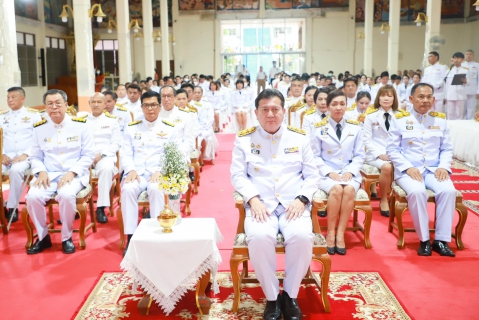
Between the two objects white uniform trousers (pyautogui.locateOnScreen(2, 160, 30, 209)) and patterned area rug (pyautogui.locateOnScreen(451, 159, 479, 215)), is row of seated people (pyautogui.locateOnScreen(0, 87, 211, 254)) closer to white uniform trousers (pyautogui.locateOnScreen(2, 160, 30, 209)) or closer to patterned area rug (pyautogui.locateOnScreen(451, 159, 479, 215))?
white uniform trousers (pyautogui.locateOnScreen(2, 160, 30, 209))

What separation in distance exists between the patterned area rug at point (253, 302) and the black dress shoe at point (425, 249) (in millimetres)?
742

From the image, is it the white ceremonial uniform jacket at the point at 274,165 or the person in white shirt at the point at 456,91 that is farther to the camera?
the person in white shirt at the point at 456,91

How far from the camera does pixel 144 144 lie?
17.2 ft

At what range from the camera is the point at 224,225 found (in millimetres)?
5668

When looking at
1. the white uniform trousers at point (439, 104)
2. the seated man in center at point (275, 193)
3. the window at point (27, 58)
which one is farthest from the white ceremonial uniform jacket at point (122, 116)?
the window at point (27, 58)

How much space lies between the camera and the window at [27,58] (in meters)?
19.4

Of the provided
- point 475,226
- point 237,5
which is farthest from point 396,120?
point 237,5

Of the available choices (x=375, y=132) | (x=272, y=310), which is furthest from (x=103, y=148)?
→ (x=272, y=310)

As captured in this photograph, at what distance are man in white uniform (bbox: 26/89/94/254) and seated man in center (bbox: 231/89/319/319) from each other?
1.94m

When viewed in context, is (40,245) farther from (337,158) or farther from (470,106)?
(470,106)

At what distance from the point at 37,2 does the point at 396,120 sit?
19.7 m

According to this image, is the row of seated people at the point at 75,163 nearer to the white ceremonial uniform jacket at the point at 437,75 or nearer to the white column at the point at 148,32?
the white ceremonial uniform jacket at the point at 437,75

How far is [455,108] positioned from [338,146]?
853cm

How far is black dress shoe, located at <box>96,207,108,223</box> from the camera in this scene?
5.88 meters
